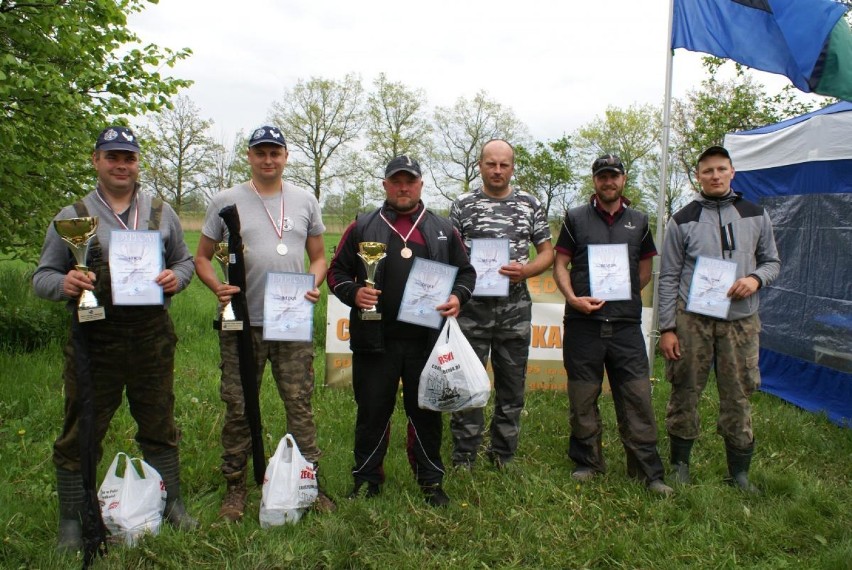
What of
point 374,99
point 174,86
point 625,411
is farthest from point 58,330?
point 374,99

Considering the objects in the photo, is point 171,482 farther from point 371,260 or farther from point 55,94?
point 55,94

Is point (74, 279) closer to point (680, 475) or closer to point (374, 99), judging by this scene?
point (680, 475)

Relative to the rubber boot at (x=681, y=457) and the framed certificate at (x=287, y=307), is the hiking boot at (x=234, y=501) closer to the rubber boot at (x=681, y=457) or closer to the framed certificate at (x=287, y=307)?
the framed certificate at (x=287, y=307)

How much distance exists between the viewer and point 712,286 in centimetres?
391

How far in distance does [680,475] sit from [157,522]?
10.7 feet

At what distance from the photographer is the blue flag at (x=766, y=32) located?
4.61 meters

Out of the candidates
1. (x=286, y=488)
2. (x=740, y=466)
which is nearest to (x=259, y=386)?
(x=286, y=488)

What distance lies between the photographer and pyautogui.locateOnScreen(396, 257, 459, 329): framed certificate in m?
3.42

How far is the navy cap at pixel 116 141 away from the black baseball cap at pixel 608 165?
2.78 metres

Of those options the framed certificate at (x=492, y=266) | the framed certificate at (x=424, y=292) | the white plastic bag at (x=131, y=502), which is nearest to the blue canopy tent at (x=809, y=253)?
the framed certificate at (x=492, y=266)

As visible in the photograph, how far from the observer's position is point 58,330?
744cm

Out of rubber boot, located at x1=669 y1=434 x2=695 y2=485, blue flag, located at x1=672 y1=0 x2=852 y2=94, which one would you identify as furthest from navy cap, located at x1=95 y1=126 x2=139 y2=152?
blue flag, located at x1=672 y1=0 x2=852 y2=94

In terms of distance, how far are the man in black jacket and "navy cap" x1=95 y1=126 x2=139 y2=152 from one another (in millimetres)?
1215

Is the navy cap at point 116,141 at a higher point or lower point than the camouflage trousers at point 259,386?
higher
